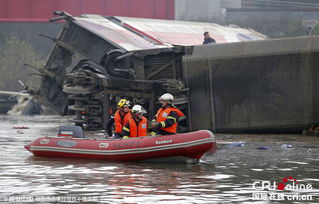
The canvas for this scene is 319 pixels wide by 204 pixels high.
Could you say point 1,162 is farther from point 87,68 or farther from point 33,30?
point 33,30

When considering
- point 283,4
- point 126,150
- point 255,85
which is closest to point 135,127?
point 126,150

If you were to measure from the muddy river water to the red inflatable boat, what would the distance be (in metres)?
0.20

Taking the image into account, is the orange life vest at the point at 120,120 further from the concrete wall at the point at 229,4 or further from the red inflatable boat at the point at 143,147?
the concrete wall at the point at 229,4

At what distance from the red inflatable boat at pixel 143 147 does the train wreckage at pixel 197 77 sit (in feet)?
23.6

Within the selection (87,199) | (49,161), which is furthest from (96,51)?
(87,199)

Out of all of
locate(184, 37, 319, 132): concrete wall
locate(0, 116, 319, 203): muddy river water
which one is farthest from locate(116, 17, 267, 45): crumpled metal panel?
locate(0, 116, 319, 203): muddy river water

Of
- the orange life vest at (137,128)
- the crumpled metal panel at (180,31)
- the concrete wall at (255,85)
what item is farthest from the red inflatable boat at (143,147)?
the crumpled metal panel at (180,31)

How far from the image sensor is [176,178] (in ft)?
51.6

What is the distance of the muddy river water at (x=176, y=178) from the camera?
13.3 metres

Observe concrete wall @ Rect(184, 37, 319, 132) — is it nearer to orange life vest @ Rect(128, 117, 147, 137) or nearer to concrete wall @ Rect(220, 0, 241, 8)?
orange life vest @ Rect(128, 117, 147, 137)

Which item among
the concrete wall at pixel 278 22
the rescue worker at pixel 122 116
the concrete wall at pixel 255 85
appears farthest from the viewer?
the concrete wall at pixel 278 22

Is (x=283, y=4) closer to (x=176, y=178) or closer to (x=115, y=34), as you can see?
(x=115, y=34)

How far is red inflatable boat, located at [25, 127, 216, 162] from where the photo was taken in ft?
57.4

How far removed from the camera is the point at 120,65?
1081 inches
